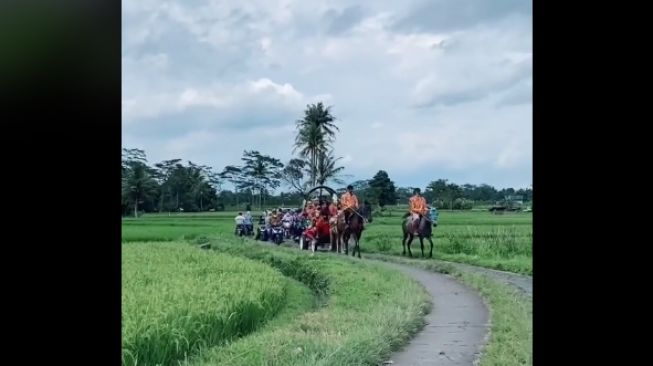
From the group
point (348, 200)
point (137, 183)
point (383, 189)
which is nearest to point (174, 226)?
point (137, 183)

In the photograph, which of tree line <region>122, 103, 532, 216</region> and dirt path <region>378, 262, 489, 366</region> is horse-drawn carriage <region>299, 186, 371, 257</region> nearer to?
tree line <region>122, 103, 532, 216</region>

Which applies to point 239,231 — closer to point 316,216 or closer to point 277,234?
point 277,234

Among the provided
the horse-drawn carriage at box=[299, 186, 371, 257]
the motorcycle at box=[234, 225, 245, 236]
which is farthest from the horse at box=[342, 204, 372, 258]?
the motorcycle at box=[234, 225, 245, 236]

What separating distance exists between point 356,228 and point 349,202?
0.11 m

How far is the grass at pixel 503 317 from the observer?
2066 millimetres

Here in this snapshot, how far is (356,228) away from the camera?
7.84 ft

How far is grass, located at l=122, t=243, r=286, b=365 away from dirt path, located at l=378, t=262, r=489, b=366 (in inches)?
21.3

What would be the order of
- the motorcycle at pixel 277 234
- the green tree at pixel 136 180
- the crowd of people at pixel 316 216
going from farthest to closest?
the motorcycle at pixel 277 234 → the crowd of people at pixel 316 216 → the green tree at pixel 136 180

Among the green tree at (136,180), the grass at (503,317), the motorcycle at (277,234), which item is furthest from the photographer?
the motorcycle at (277,234)

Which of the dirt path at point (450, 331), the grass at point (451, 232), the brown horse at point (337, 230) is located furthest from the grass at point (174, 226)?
the dirt path at point (450, 331)

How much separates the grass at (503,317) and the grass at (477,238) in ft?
0.17

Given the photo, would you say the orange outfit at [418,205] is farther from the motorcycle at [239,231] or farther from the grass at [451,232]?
the motorcycle at [239,231]
